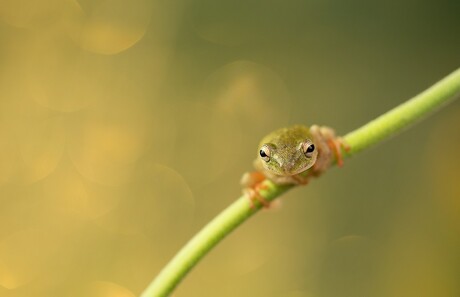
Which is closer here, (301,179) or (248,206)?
(248,206)

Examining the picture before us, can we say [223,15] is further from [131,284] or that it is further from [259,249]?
[131,284]

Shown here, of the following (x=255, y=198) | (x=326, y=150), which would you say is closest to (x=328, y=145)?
(x=326, y=150)

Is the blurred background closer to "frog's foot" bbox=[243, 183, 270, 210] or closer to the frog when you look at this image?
the frog

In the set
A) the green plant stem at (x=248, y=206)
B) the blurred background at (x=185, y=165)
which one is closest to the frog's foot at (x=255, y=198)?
the green plant stem at (x=248, y=206)

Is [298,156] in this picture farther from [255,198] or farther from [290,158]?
[255,198]

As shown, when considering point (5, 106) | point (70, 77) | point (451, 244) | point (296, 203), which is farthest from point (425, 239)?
point (5, 106)

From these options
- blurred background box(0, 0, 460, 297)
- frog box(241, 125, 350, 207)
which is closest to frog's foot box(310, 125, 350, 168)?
frog box(241, 125, 350, 207)
